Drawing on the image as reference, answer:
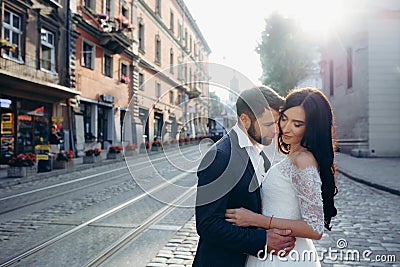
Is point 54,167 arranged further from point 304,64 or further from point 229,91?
point 304,64

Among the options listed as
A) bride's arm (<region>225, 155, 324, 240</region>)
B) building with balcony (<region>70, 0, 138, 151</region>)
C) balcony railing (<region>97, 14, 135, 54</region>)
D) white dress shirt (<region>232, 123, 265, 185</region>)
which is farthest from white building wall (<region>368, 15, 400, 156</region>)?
bride's arm (<region>225, 155, 324, 240</region>)

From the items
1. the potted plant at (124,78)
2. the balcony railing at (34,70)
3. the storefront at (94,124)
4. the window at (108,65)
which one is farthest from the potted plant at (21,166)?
the potted plant at (124,78)

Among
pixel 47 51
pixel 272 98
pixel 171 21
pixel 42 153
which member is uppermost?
pixel 171 21

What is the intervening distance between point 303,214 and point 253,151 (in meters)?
0.42

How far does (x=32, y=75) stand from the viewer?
16.9 metres

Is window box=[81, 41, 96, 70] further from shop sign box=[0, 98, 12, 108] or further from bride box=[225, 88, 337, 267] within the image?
bride box=[225, 88, 337, 267]

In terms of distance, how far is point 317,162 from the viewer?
1.96 m

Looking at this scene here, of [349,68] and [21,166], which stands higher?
[349,68]

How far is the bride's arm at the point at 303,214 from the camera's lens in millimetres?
1864

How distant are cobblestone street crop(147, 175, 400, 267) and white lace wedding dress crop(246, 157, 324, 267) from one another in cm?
250

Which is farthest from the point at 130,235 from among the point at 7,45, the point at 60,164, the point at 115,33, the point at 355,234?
the point at 115,33

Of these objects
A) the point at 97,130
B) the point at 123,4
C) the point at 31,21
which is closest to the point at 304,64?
the point at 123,4

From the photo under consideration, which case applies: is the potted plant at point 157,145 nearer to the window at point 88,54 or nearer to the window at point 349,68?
the window at point 88,54

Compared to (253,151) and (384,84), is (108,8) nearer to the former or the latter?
(384,84)
